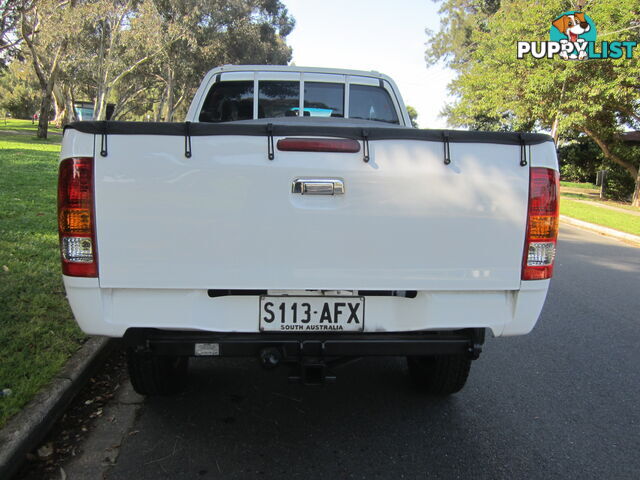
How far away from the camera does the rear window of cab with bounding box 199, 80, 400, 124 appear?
503 centimetres

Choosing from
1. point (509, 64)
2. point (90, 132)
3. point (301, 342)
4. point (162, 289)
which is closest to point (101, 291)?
point (162, 289)

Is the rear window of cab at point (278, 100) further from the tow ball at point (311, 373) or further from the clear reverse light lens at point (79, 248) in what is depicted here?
the tow ball at point (311, 373)

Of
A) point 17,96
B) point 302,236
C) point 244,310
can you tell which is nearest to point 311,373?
point 244,310

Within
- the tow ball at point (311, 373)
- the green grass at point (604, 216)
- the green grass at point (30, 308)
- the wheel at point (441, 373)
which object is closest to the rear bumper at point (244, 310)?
the tow ball at point (311, 373)

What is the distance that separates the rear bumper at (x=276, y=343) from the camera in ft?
8.29

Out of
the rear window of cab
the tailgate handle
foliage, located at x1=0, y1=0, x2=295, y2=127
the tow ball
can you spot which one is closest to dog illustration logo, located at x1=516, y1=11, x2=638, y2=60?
the rear window of cab

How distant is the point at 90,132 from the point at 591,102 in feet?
57.7

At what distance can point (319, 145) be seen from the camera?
7.91 feet

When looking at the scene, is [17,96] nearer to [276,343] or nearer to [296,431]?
[296,431]

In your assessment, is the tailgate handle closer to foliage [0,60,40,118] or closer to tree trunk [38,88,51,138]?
tree trunk [38,88,51,138]

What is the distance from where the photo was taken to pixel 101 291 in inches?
96.0

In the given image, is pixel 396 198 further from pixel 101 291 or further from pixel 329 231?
pixel 101 291

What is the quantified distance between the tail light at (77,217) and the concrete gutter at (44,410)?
916mm

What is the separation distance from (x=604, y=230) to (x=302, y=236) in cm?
1215
